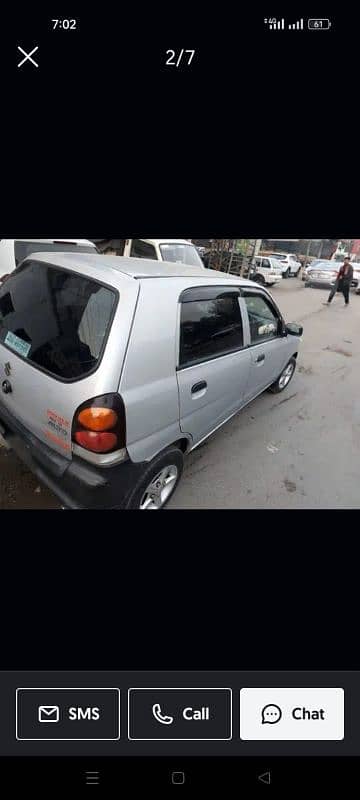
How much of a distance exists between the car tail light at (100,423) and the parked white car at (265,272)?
40.1 feet

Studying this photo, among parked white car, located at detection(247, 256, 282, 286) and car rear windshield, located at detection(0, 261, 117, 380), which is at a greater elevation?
parked white car, located at detection(247, 256, 282, 286)

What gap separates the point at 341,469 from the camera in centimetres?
308

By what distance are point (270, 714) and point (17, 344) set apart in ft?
6.33

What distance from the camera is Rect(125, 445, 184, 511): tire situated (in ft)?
6.07

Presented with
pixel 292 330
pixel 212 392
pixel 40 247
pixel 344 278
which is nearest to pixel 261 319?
pixel 292 330

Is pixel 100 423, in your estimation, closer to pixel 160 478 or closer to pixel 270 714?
pixel 160 478

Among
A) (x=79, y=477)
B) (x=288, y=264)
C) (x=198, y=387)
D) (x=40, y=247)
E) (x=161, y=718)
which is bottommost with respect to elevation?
(x=161, y=718)

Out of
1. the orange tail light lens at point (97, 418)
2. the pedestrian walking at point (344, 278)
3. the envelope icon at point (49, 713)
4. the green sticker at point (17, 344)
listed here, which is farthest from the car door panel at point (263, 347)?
the pedestrian walking at point (344, 278)

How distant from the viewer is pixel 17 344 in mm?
1865
